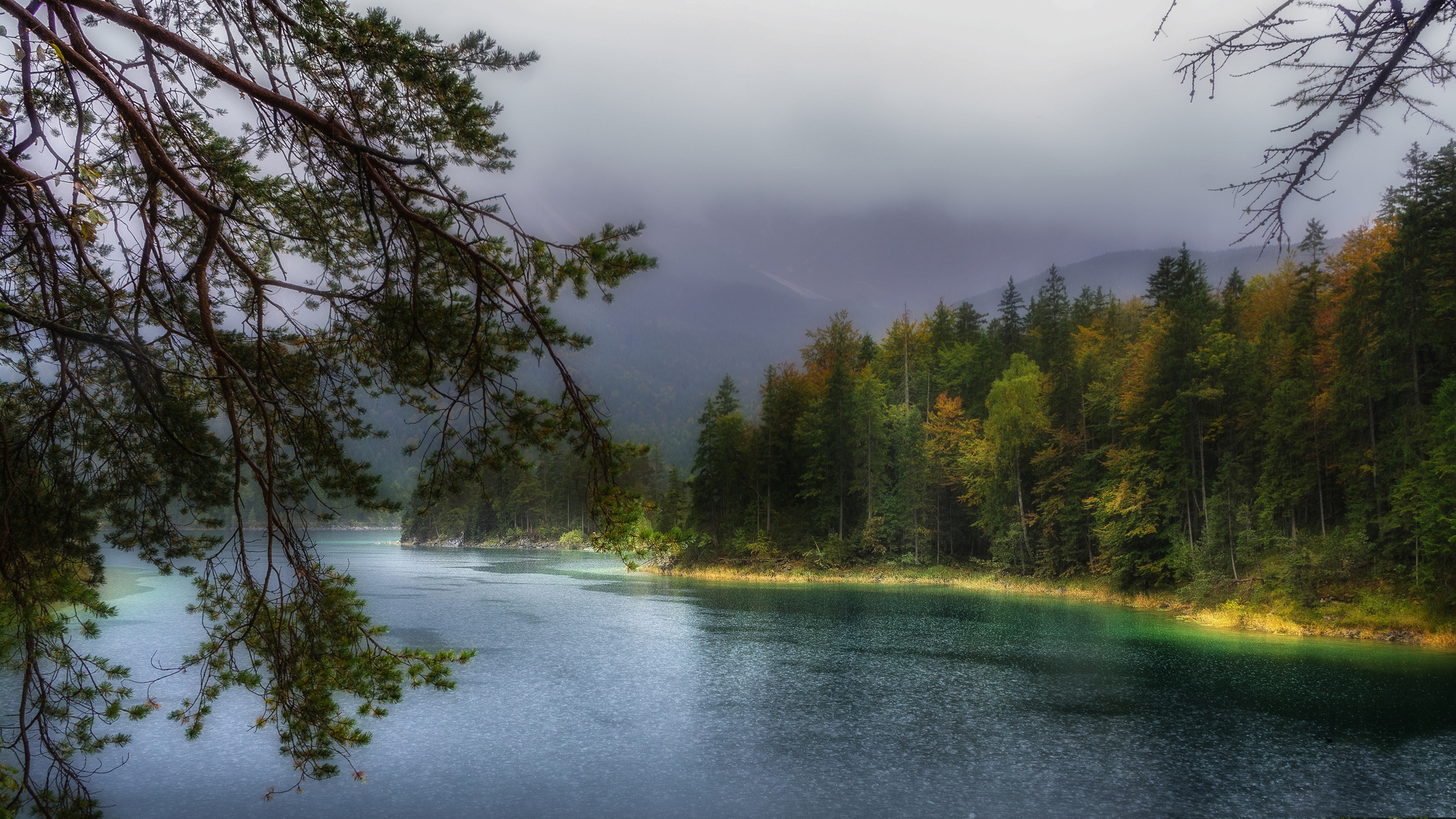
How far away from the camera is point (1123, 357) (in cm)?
3112

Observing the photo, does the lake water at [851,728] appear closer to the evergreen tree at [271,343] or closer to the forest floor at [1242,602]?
the forest floor at [1242,602]

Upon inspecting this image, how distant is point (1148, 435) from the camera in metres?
28.5

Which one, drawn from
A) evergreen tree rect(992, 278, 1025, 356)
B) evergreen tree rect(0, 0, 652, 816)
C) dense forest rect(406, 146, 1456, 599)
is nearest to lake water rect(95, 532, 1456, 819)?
dense forest rect(406, 146, 1456, 599)

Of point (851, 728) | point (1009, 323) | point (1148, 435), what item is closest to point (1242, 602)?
point (1148, 435)

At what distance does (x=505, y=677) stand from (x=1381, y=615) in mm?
22172

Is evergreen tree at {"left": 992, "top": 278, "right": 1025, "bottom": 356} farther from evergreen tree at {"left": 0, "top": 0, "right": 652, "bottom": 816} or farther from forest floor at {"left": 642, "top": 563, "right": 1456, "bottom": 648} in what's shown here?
evergreen tree at {"left": 0, "top": 0, "right": 652, "bottom": 816}

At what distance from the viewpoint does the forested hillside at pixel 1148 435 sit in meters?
19.2

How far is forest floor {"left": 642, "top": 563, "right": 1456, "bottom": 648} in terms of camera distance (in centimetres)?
1919

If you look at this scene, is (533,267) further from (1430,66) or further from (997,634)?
(997,634)

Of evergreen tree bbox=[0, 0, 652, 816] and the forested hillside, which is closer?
evergreen tree bbox=[0, 0, 652, 816]

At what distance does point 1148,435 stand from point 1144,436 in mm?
151

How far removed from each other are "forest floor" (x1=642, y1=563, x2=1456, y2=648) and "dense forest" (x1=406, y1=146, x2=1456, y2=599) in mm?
528

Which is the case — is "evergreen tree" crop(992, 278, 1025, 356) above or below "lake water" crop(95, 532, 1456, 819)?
above

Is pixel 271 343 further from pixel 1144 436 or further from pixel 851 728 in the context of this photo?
pixel 1144 436
